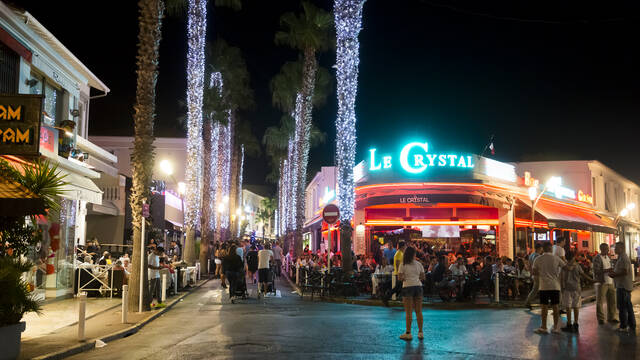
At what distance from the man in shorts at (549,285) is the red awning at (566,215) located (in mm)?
19137

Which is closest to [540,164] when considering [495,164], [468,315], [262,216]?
[495,164]

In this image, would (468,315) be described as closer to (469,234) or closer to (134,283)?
(134,283)

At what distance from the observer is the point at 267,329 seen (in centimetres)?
1200

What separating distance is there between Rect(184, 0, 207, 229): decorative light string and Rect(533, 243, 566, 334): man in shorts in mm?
20994

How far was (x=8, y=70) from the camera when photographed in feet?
49.9

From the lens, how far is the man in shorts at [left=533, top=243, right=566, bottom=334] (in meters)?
11.7

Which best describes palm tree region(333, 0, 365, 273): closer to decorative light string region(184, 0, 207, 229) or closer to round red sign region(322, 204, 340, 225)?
round red sign region(322, 204, 340, 225)

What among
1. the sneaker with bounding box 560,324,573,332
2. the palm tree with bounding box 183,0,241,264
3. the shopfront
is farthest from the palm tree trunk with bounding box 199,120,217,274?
the sneaker with bounding box 560,324,573,332

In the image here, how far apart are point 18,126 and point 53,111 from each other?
10.5 metres

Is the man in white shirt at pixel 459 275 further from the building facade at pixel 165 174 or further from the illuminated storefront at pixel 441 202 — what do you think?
the building facade at pixel 165 174

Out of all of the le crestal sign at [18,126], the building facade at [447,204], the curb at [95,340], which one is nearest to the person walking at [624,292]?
the curb at [95,340]

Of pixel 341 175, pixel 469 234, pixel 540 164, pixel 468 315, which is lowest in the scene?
pixel 468 315

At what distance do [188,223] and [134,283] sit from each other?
14395 millimetres

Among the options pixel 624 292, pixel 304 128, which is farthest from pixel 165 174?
pixel 624 292
